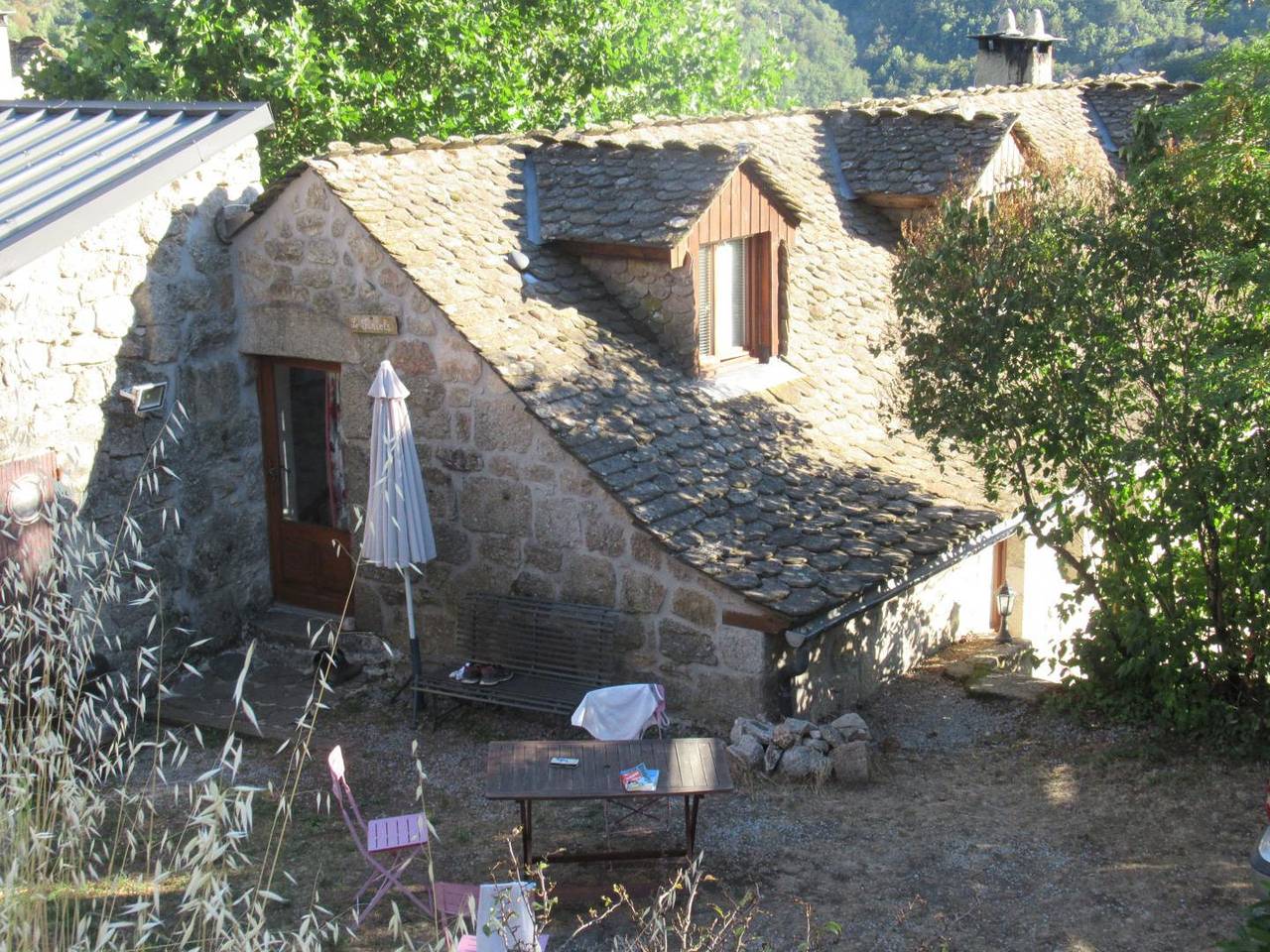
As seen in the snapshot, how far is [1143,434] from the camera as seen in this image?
8375 millimetres

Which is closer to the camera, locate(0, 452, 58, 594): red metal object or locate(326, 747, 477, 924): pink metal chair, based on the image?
locate(326, 747, 477, 924): pink metal chair

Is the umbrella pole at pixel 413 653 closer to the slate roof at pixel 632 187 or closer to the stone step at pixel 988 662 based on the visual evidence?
the slate roof at pixel 632 187

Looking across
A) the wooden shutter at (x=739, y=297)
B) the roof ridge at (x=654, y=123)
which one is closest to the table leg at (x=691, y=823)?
the wooden shutter at (x=739, y=297)

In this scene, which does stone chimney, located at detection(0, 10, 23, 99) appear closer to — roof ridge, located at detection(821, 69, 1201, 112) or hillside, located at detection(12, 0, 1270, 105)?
hillside, located at detection(12, 0, 1270, 105)

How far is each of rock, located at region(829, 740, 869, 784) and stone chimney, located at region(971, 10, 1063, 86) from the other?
52.8 feet

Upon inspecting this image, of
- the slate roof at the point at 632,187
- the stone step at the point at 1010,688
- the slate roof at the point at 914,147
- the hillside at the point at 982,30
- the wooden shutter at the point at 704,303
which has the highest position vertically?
the hillside at the point at 982,30

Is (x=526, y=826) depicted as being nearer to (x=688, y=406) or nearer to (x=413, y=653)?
(x=413, y=653)

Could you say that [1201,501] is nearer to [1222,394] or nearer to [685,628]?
[1222,394]

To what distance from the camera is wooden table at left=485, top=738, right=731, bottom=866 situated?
6.72m

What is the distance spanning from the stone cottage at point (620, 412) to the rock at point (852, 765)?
2.03 feet

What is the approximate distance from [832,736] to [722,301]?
4.03m

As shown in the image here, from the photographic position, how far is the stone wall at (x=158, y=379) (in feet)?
28.9

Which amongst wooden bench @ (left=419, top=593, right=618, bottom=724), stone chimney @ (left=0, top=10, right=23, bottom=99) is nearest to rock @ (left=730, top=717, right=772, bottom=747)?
wooden bench @ (left=419, top=593, right=618, bottom=724)

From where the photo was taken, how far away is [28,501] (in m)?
8.72
